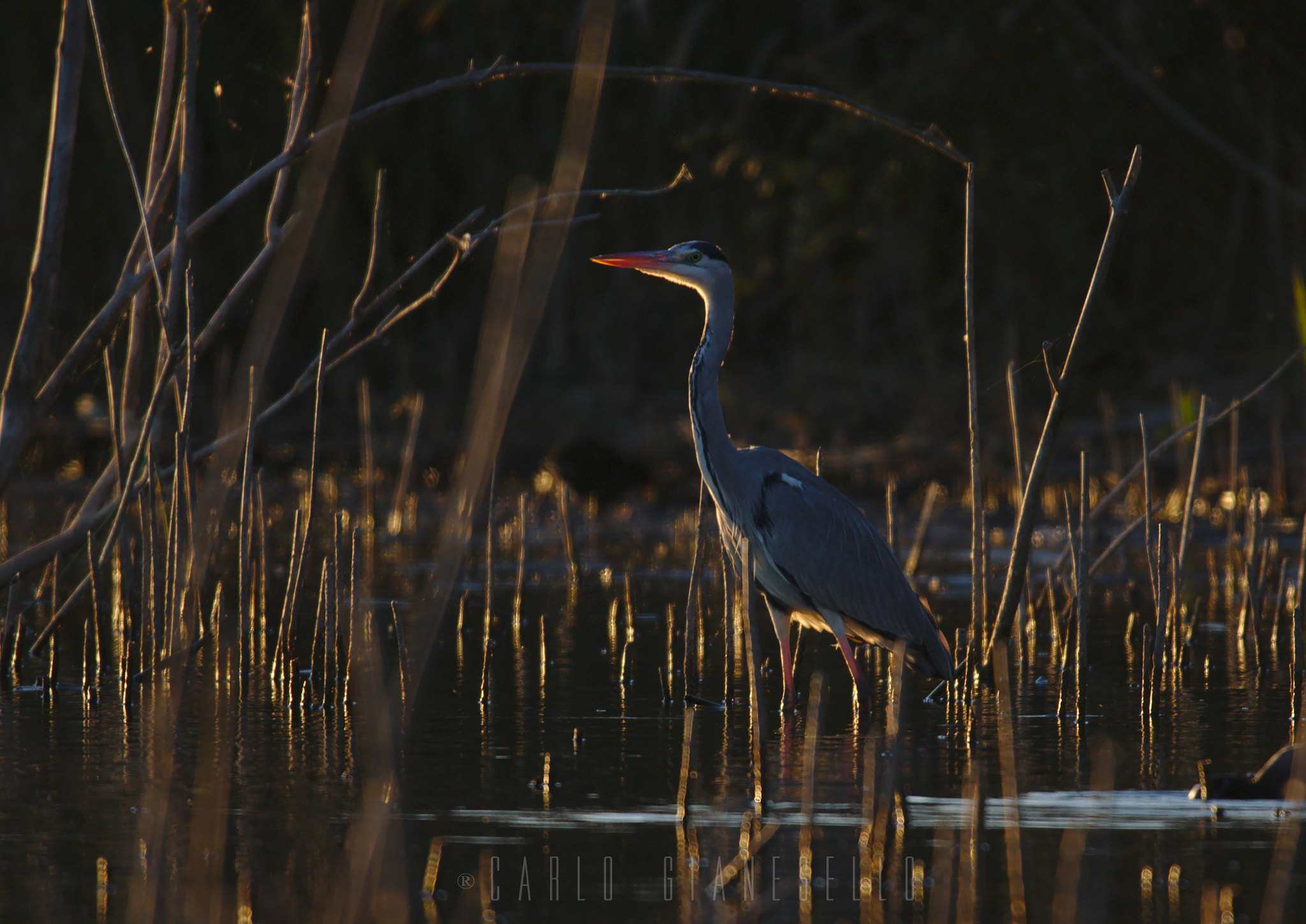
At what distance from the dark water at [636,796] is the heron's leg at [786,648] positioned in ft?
0.28

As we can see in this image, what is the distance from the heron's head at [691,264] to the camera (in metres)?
6.50

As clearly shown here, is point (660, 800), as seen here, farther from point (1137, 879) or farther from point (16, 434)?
point (16, 434)

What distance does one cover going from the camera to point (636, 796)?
4395mm

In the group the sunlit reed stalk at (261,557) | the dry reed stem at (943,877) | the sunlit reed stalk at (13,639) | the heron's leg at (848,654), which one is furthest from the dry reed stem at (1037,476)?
the sunlit reed stalk at (13,639)

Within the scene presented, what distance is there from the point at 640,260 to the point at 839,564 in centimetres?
138

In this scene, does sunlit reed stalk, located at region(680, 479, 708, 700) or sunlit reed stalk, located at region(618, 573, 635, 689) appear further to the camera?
sunlit reed stalk, located at region(618, 573, 635, 689)

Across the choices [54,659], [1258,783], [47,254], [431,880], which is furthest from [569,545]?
[431,880]

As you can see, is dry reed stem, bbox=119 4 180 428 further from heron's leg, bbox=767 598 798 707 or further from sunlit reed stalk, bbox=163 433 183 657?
heron's leg, bbox=767 598 798 707

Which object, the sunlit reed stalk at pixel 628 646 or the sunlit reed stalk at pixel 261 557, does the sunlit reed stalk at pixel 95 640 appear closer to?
the sunlit reed stalk at pixel 261 557

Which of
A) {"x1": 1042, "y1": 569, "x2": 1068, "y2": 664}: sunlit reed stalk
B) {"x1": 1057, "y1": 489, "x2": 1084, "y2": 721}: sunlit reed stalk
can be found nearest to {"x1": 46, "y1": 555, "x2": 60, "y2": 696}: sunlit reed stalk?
{"x1": 1057, "y1": 489, "x2": 1084, "y2": 721}: sunlit reed stalk

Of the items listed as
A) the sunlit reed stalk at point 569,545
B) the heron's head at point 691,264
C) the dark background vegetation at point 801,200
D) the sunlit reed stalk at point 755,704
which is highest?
the dark background vegetation at point 801,200

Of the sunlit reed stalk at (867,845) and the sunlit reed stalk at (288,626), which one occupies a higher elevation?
the sunlit reed stalk at (288,626)

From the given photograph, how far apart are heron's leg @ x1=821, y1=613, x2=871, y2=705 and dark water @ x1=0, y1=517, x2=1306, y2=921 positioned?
0.09 meters

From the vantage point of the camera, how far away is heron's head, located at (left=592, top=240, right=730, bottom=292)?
6.50 meters
